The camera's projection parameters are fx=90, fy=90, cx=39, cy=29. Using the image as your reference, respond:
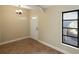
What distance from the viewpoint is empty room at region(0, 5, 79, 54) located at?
392 centimetres

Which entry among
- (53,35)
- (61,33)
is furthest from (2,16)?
(61,33)

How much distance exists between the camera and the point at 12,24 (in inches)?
256

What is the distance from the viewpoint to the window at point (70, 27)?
369 centimetres

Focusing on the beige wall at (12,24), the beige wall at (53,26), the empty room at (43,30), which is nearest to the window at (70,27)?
the empty room at (43,30)

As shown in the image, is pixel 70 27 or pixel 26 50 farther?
pixel 26 50

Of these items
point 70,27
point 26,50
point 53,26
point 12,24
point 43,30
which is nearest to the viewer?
point 70,27

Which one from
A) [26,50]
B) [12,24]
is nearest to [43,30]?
[26,50]

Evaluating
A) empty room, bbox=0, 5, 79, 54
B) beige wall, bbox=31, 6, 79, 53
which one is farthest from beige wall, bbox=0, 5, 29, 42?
beige wall, bbox=31, 6, 79, 53

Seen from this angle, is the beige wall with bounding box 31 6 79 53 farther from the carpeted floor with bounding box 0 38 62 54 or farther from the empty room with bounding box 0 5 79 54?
the carpeted floor with bounding box 0 38 62 54

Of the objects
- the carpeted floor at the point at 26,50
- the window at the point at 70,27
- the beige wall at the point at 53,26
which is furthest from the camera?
the carpeted floor at the point at 26,50

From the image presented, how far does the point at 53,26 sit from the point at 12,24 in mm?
3144

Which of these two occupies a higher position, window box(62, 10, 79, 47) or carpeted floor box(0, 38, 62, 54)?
window box(62, 10, 79, 47)

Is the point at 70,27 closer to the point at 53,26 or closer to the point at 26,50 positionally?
the point at 53,26

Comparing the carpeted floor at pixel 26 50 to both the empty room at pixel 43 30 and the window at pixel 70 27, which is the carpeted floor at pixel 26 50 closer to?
the empty room at pixel 43 30
